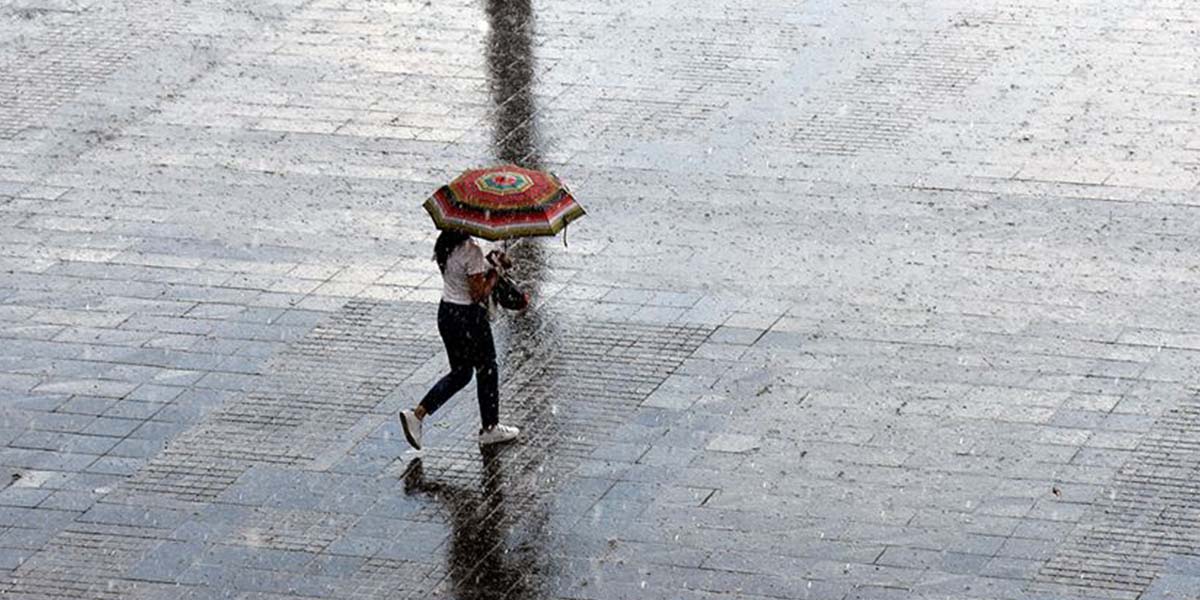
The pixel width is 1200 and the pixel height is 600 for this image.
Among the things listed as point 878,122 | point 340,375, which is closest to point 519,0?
point 878,122

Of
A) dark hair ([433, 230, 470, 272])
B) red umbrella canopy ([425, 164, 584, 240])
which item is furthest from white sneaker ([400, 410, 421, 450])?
red umbrella canopy ([425, 164, 584, 240])

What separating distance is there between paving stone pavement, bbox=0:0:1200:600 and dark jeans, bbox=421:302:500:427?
12.5 inches

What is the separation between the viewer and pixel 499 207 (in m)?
11.9

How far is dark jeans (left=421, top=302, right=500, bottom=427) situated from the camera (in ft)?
40.1

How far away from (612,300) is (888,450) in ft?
8.61

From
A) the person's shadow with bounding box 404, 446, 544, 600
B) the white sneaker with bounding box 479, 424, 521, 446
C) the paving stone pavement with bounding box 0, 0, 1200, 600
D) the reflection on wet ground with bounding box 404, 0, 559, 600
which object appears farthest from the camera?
the white sneaker with bounding box 479, 424, 521, 446

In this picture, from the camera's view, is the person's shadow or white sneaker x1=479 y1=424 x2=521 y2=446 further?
white sneaker x1=479 y1=424 x2=521 y2=446

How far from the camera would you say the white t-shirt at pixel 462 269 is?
Result: 12.0m

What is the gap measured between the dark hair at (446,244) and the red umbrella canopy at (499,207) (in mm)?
117

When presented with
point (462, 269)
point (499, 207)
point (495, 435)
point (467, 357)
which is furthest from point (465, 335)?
point (499, 207)

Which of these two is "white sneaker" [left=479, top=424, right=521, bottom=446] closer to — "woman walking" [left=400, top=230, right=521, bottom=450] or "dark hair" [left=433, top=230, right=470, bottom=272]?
"woman walking" [left=400, top=230, right=521, bottom=450]

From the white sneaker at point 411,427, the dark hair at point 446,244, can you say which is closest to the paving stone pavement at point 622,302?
the white sneaker at point 411,427

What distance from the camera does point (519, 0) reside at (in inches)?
825

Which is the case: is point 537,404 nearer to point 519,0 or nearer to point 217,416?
point 217,416
